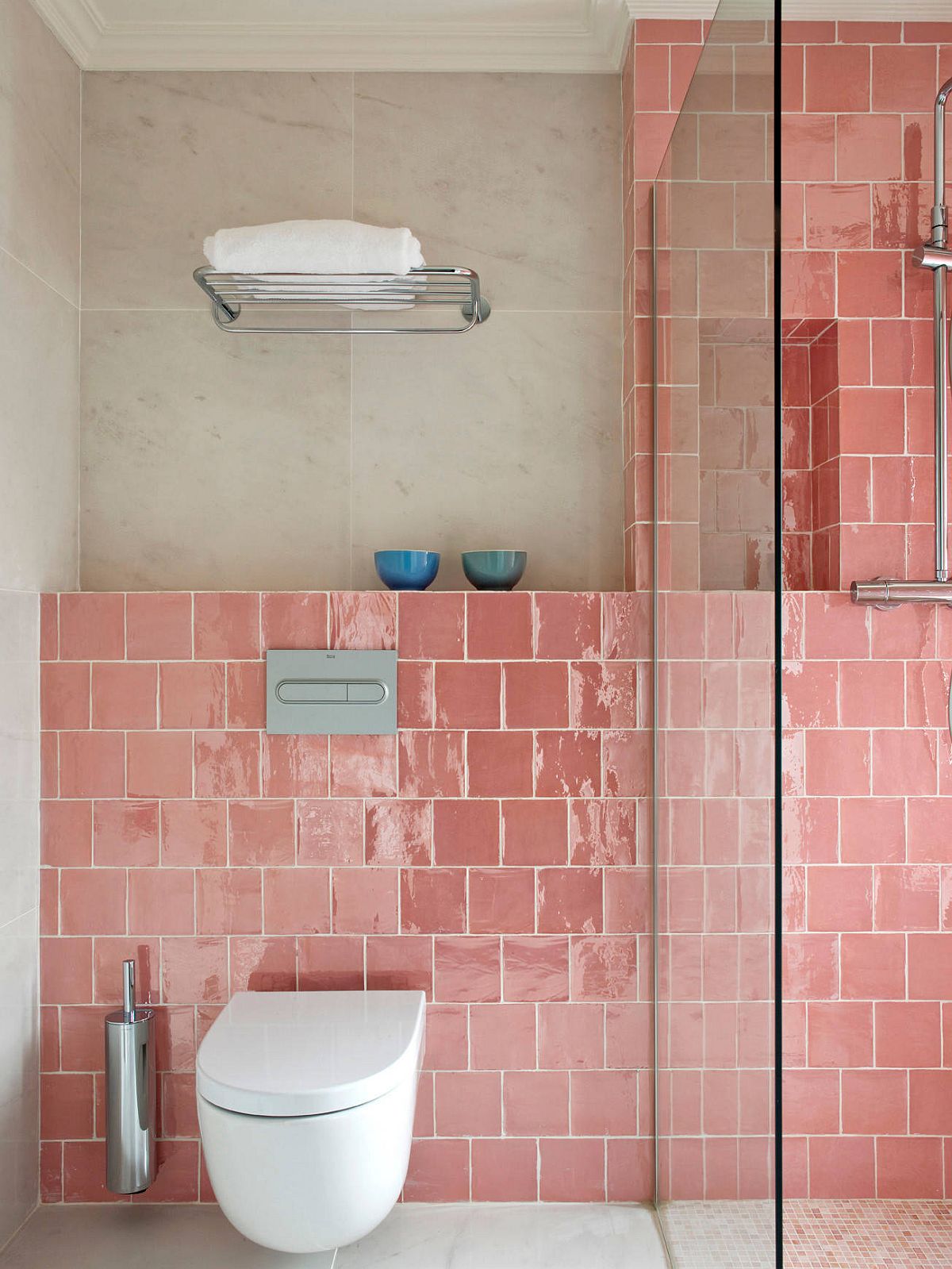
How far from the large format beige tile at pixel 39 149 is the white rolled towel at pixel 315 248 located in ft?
1.27

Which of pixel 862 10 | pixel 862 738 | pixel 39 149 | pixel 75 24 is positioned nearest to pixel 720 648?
pixel 862 738

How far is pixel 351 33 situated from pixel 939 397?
1.42 metres

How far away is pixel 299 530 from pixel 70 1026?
112 centimetres

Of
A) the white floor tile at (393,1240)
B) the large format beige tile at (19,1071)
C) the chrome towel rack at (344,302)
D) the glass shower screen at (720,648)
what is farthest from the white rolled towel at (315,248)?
the white floor tile at (393,1240)

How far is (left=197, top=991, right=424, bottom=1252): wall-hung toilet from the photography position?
1.37 metres

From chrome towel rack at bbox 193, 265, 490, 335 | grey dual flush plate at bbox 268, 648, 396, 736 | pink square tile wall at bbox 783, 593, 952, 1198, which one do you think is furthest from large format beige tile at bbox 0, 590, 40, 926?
pink square tile wall at bbox 783, 593, 952, 1198

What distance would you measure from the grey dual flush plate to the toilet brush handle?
20.5 inches

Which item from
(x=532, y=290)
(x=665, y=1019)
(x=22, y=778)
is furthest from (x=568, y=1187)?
(x=532, y=290)

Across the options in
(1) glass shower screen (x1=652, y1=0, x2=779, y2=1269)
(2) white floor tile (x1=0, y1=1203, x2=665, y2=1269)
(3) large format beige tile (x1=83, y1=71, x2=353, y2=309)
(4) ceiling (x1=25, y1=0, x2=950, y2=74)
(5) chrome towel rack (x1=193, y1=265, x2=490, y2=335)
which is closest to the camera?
(1) glass shower screen (x1=652, y1=0, x2=779, y2=1269)

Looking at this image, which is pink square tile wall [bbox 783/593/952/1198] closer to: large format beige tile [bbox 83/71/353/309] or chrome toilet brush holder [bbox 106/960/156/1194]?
chrome toilet brush holder [bbox 106/960/156/1194]

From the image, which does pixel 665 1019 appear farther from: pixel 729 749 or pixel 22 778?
pixel 22 778

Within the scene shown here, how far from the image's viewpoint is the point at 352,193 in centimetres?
200

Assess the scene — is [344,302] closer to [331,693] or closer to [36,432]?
[36,432]

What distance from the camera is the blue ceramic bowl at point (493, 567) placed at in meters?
1.85
